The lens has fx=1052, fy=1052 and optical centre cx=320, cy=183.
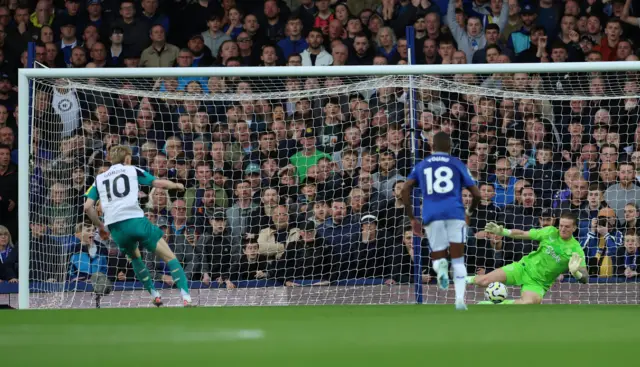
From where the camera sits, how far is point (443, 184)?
836cm

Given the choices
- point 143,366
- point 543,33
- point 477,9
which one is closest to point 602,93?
point 543,33

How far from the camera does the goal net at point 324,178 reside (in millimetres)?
10555

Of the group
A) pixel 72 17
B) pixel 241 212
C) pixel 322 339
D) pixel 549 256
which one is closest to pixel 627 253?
pixel 549 256

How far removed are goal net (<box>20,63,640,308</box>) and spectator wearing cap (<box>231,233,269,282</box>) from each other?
0.06 feet

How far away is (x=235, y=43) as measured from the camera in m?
12.2

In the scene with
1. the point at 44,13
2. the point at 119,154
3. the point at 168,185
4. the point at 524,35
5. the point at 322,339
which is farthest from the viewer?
the point at 44,13

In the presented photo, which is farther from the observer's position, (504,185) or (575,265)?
(504,185)

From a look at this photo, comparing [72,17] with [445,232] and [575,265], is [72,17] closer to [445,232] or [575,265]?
[445,232]

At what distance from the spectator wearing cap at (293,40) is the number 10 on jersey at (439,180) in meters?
4.42

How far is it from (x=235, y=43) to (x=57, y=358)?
7192mm

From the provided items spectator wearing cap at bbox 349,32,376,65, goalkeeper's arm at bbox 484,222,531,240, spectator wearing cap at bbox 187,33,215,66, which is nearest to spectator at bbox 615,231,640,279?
goalkeeper's arm at bbox 484,222,531,240

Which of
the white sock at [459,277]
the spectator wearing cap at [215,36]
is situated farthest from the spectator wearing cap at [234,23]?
the white sock at [459,277]

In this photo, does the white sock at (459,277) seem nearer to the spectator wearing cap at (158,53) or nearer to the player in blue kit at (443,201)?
the player in blue kit at (443,201)

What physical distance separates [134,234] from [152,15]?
4.15 m
